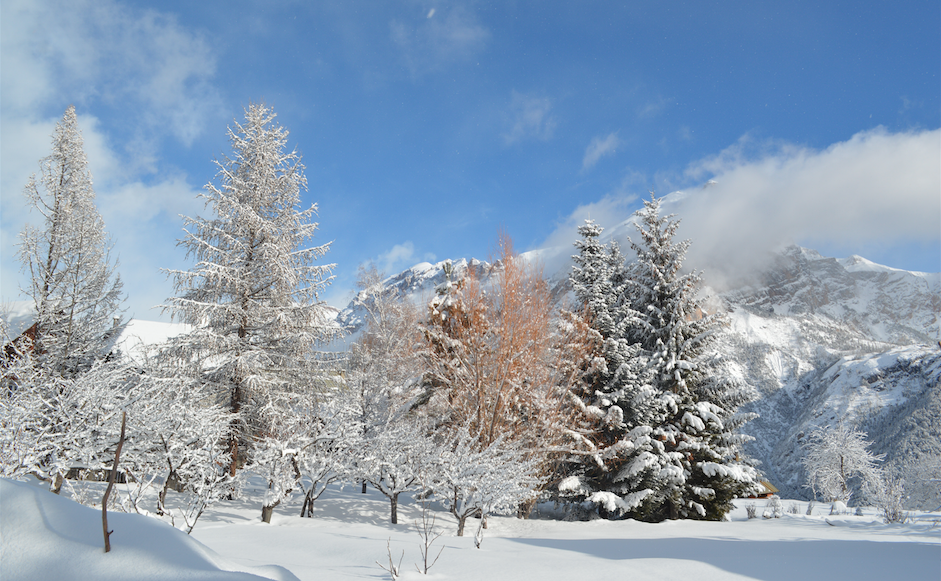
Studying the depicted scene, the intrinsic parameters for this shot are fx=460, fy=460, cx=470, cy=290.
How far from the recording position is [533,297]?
14273mm

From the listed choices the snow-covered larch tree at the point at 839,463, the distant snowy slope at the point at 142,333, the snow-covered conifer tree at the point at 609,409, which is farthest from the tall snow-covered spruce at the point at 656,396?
the snow-covered larch tree at the point at 839,463

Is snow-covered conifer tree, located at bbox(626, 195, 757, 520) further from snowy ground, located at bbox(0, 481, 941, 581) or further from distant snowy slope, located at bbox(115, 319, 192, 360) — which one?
distant snowy slope, located at bbox(115, 319, 192, 360)

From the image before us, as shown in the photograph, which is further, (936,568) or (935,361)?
(935,361)

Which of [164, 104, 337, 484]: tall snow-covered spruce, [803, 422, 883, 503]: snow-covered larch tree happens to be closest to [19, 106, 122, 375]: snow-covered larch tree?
[164, 104, 337, 484]: tall snow-covered spruce

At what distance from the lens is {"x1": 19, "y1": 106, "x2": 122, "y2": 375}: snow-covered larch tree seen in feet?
50.2

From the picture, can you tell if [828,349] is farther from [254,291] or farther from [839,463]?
[254,291]

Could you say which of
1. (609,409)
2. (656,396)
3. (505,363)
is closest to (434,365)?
(505,363)

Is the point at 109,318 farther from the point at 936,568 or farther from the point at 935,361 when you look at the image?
the point at 935,361

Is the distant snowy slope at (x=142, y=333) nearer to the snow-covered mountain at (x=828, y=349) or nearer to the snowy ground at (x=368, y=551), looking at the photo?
the snowy ground at (x=368, y=551)

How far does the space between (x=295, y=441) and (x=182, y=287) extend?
570 centimetres

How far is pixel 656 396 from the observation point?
15008 mm

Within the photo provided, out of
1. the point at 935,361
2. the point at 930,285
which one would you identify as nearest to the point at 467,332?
the point at 935,361

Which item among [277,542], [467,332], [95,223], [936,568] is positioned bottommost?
[277,542]

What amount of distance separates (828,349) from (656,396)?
520ft
